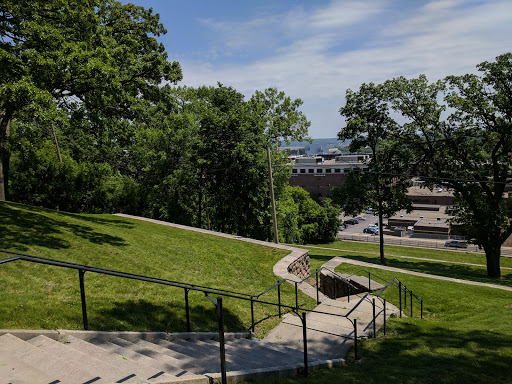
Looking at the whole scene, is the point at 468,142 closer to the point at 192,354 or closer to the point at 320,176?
the point at 192,354

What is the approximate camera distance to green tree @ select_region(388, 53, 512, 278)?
2097 centimetres

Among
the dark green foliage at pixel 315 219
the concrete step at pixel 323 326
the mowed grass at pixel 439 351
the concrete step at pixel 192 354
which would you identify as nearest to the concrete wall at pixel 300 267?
the mowed grass at pixel 439 351

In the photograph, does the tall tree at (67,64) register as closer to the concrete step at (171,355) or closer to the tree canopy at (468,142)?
the concrete step at (171,355)

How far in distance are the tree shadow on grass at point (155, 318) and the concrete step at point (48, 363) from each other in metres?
1.38

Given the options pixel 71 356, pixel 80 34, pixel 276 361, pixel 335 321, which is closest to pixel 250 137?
pixel 80 34

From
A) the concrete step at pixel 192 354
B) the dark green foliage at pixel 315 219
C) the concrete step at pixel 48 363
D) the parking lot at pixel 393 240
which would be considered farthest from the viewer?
the dark green foliage at pixel 315 219

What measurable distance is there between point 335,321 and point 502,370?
4240 millimetres

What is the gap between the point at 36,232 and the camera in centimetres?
1082

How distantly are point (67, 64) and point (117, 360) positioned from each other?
910 cm

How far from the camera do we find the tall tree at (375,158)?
23.9m

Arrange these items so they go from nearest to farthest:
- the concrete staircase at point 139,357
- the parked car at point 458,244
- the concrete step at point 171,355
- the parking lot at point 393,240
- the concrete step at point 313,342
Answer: the concrete staircase at point 139,357, the concrete step at point 171,355, the concrete step at point 313,342, the parking lot at point 393,240, the parked car at point 458,244

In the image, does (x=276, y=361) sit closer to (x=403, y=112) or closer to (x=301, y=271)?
(x=301, y=271)

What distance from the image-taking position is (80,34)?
12.4 meters

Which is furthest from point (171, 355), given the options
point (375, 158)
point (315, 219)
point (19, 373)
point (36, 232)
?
point (315, 219)
